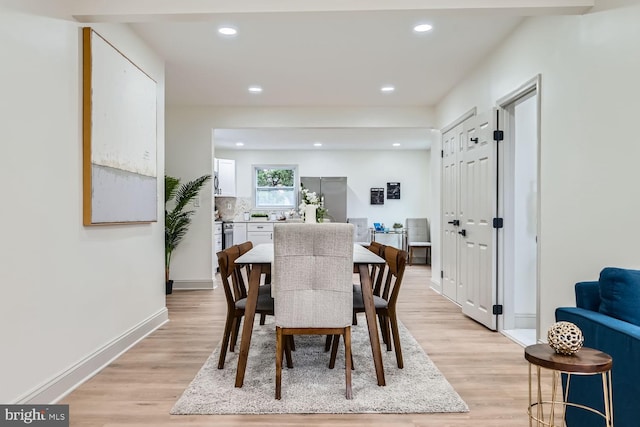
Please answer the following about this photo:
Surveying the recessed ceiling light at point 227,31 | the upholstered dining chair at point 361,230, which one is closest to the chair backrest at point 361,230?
the upholstered dining chair at point 361,230

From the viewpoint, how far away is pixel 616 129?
218 cm

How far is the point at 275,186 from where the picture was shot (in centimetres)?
906

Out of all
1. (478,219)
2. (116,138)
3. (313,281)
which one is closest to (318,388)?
(313,281)

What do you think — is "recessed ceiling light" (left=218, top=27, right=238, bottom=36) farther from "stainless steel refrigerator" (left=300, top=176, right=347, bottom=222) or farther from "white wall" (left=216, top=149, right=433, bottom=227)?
"white wall" (left=216, top=149, right=433, bottom=227)

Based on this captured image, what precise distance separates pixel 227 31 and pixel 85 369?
2.62 meters

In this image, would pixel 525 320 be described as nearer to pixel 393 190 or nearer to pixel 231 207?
pixel 393 190

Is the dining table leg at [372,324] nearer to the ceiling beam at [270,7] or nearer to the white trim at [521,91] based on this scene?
the ceiling beam at [270,7]

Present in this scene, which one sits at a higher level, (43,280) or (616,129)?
(616,129)

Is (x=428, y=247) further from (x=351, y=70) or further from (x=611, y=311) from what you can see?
(x=611, y=311)

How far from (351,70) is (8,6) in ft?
9.74

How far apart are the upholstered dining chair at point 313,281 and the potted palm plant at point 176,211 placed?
3391 mm

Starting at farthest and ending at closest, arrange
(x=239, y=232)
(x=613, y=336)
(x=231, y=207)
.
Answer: (x=231, y=207) → (x=239, y=232) → (x=613, y=336)

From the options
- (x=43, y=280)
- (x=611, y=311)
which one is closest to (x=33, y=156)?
(x=43, y=280)

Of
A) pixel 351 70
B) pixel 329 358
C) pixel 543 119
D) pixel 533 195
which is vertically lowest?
pixel 329 358
